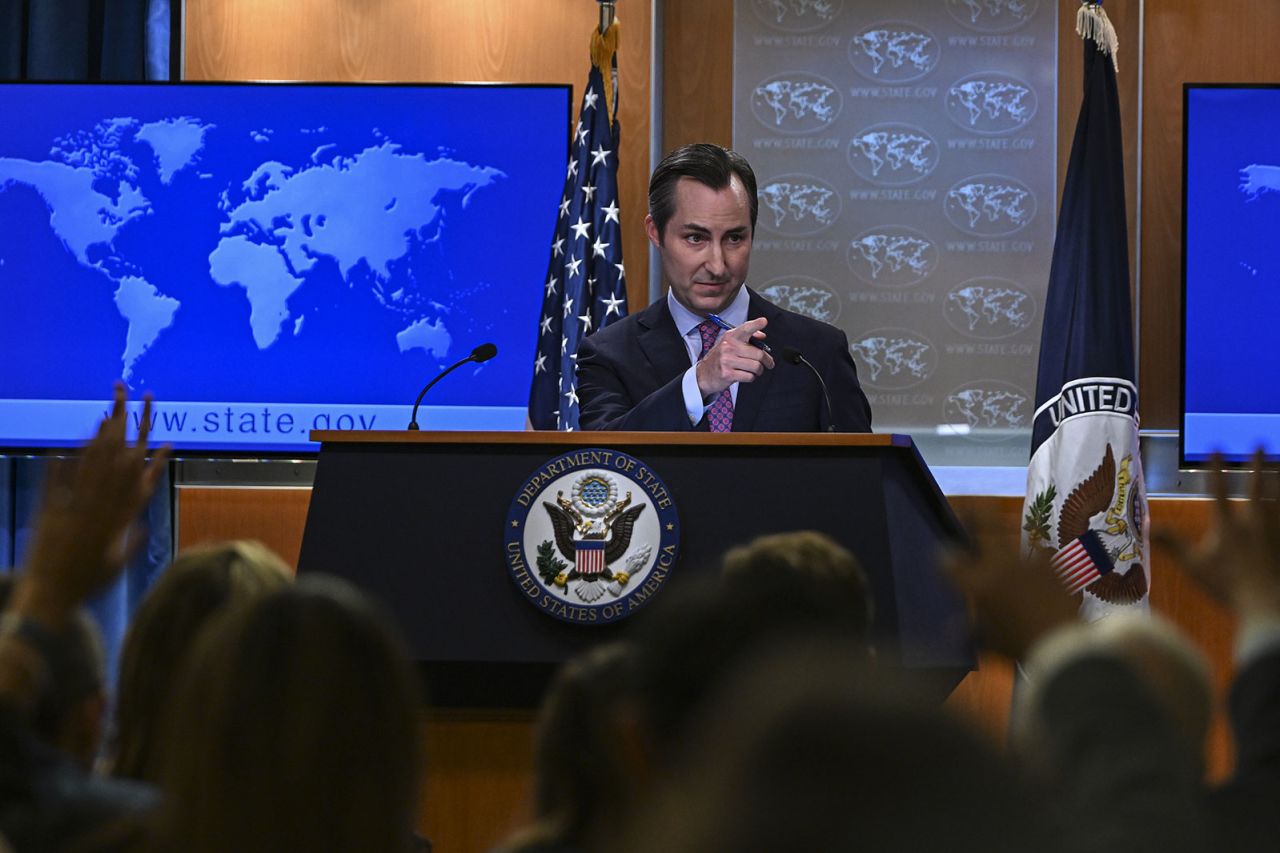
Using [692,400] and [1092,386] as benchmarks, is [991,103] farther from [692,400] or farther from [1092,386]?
[692,400]

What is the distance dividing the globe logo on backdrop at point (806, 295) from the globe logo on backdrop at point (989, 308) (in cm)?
44

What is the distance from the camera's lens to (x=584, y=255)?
5.67 meters

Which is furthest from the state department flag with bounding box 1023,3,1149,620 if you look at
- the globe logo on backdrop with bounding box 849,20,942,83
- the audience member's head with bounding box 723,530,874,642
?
the audience member's head with bounding box 723,530,874,642

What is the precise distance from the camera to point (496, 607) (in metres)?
3.01

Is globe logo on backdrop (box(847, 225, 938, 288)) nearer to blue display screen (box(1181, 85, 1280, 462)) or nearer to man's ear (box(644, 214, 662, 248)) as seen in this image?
blue display screen (box(1181, 85, 1280, 462))

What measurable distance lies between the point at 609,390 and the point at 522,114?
2087mm

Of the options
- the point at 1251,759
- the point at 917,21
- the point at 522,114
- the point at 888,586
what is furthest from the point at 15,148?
the point at 1251,759

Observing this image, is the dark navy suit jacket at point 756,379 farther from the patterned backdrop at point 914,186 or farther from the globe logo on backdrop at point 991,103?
the globe logo on backdrop at point 991,103

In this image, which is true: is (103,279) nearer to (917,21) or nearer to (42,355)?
(42,355)

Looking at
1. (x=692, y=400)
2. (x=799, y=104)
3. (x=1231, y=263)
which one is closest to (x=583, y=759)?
(x=692, y=400)

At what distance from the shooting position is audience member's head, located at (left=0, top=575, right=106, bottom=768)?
1409 mm

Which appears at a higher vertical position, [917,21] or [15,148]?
[917,21]

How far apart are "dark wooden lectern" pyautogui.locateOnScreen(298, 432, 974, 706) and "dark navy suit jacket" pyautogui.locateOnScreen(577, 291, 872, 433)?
→ 33.7 inches

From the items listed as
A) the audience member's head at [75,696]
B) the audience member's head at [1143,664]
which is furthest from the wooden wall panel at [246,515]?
the audience member's head at [1143,664]
